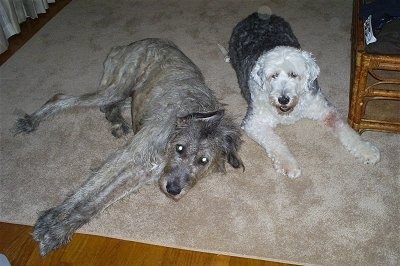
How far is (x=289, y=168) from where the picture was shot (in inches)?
129

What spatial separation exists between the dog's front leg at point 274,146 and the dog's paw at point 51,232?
66.6 inches

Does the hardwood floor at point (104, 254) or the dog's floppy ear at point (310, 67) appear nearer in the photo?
the hardwood floor at point (104, 254)

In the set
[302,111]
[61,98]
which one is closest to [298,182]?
[302,111]

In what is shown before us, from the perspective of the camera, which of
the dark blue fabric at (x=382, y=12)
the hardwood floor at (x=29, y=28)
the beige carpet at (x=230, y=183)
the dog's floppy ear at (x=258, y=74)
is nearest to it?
the beige carpet at (x=230, y=183)

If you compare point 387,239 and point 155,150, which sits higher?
point 155,150

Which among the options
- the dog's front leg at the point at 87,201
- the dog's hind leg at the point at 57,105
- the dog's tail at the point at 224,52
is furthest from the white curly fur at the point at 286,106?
the dog's hind leg at the point at 57,105

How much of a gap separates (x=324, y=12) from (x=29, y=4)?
4003 millimetres

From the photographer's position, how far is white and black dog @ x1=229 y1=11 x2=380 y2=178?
331 cm

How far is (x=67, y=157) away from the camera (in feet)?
11.7

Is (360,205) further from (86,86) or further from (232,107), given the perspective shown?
(86,86)

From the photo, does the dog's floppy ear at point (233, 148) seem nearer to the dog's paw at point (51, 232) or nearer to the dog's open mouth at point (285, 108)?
the dog's open mouth at point (285, 108)

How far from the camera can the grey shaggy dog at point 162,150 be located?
9.29 ft

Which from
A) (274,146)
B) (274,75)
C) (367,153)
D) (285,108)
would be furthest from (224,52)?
(367,153)

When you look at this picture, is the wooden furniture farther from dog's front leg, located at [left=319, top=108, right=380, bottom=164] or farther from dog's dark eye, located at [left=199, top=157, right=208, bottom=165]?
dog's dark eye, located at [left=199, top=157, right=208, bottom=165]
